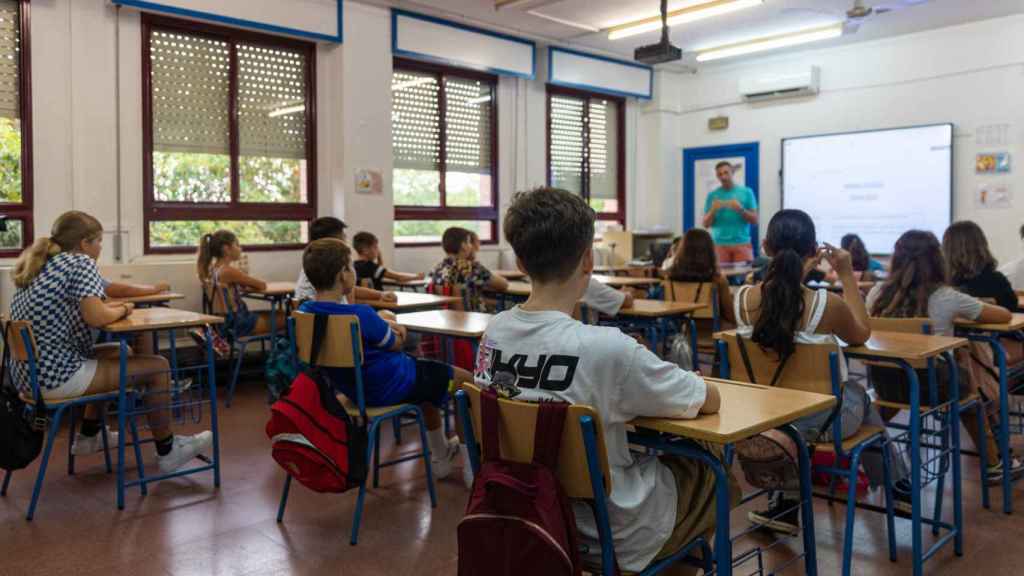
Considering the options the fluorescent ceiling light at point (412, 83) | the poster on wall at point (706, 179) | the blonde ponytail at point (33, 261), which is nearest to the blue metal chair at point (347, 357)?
the blonde ponytail at point (33, 261)

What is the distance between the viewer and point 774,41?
790cm

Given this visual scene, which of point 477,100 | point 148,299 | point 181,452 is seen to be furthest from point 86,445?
point 477,100

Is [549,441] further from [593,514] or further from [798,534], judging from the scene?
[798,534]

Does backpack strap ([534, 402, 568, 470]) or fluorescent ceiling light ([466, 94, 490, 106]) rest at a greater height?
fluorescent ceiling light ([466, 94, 490, 106])

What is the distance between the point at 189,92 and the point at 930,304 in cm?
535

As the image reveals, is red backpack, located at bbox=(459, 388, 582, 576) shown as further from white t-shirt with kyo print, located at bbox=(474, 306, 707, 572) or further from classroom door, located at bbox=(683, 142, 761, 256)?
classroom door, located at bbox=(683, 142, 761, 256)

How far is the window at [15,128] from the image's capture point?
5547 millimetres

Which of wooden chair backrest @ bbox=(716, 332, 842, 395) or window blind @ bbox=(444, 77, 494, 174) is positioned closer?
wooden chair backrest @ bbox=(716, 332, 842, 395)

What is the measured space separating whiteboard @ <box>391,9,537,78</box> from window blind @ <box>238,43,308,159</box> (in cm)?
92

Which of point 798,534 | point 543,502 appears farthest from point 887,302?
point 543,502

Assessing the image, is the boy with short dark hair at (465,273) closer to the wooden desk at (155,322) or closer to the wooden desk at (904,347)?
the wooden desk at (155,322)

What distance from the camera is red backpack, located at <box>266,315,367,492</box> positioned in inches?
112

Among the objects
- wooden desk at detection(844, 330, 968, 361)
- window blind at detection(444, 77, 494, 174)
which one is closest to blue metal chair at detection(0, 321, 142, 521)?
wooden desk at detection(844, 330, 968, 361)

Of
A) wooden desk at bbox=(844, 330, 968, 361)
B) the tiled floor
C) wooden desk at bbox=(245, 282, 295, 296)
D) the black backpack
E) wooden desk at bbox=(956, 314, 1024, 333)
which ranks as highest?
wooden desk at bbox=(245, 282, 295, 296)
